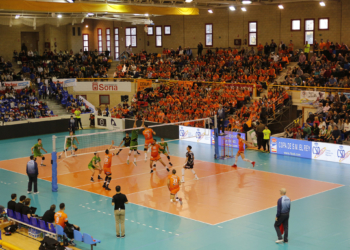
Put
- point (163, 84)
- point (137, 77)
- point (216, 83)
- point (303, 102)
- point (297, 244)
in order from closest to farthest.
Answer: point (297, 244) → point (303, 102) → point (216, 83) → point (163, 84) → point (137, 77)

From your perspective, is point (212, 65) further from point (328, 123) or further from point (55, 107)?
point (328, 123)

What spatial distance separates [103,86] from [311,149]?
25159 mm

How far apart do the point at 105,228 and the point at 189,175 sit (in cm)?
824

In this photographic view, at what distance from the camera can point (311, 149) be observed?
86.8ft

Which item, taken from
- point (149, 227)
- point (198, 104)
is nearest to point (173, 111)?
point (198, 104)

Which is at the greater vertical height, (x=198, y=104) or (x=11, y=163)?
(x=198, y=104)

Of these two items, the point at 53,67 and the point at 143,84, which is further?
the point at 53,67

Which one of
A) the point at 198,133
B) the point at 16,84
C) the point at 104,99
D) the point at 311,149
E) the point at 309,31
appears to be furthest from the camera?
the point at 104,99

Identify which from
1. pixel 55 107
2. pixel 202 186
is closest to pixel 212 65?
pixel 55 107

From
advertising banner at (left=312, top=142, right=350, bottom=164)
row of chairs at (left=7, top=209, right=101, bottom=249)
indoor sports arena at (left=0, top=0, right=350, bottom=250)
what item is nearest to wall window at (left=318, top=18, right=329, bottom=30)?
indoor sports arena at (left=0, top=0, right=350, bottom=250)

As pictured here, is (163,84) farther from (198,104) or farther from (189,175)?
(189,175)

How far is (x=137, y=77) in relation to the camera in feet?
150

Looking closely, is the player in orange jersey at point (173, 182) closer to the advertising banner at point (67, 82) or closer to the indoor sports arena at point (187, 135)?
the indoor sports arena at point (187, 135)

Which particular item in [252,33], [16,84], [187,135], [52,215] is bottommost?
[52,215]
